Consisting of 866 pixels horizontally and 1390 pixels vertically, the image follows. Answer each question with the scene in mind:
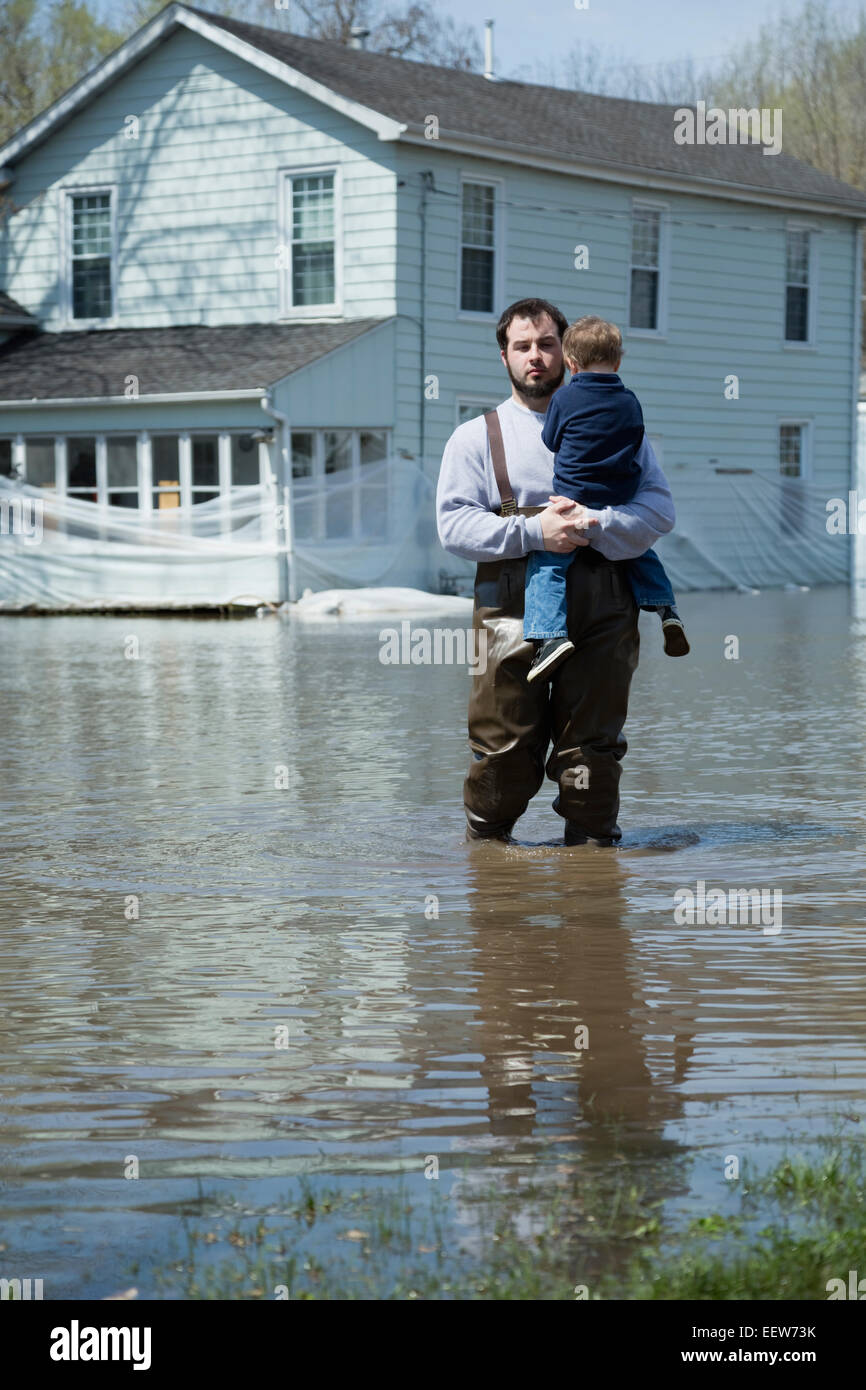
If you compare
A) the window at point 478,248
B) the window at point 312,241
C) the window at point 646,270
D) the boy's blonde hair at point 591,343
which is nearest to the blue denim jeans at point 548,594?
the boy's blonde hair at point 591,343

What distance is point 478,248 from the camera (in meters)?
29.5

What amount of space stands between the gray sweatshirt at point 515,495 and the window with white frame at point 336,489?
63.7 feet

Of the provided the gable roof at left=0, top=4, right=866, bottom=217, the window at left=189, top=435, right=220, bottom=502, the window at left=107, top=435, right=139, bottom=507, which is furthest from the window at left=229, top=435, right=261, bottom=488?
the gable roof at left=0, top=4, right=866, bottom=217

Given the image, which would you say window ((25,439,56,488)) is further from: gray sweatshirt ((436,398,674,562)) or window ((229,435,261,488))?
gray sweatshirt ((436,398,674,562))

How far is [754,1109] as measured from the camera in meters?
4.77

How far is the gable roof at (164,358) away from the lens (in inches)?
1075

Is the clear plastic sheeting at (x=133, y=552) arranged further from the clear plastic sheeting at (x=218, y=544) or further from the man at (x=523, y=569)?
the man at (x=523, y=569)

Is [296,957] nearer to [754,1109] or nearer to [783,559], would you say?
[754,1109]

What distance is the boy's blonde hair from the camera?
7.35m

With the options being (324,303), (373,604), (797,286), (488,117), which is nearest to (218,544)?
(373,604)

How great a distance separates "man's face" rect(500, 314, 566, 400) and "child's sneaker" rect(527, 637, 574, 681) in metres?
0.96

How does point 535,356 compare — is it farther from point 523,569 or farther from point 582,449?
point 523,569
